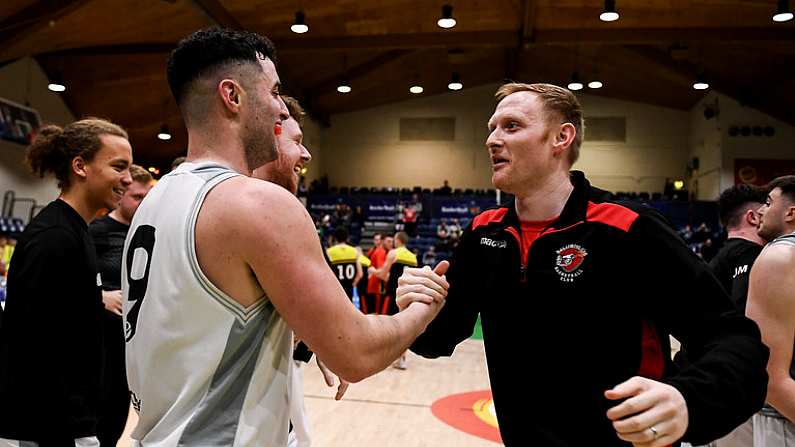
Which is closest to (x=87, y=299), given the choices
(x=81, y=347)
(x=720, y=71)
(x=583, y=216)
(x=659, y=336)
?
(x=81, y=347)

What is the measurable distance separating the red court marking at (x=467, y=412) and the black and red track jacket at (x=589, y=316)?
340cm

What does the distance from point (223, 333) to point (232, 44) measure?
768 mm

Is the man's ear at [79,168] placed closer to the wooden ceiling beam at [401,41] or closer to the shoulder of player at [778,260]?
the shoulder of player at [778,260]

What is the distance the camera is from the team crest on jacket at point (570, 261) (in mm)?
1937

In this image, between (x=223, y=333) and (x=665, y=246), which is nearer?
(x=223, y=333)

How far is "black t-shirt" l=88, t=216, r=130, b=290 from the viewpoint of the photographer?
3.78 m

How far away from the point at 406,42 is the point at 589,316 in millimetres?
15177

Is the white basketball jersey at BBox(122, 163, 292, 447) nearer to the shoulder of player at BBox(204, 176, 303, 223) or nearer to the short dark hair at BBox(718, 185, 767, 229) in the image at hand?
the shoulder of player at BBox(204, 176, 303, 223)

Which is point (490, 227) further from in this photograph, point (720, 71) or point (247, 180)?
point (720, 71)

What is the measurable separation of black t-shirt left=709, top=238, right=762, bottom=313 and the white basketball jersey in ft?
8.67

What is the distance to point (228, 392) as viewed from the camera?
1.47m

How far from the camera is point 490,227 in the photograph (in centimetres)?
227

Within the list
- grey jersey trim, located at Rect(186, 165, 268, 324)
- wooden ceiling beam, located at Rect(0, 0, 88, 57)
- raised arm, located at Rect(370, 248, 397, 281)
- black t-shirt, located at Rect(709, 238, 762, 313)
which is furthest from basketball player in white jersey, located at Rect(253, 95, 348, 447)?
wooden ceiling beam, located at Rect(0, 0, 88, 57)

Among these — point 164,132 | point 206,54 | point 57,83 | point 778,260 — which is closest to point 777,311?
point 778,260
